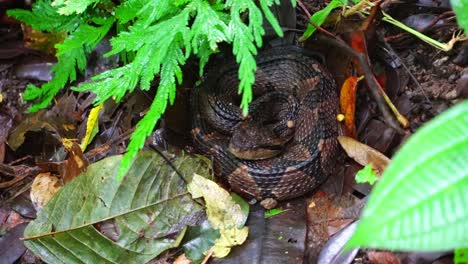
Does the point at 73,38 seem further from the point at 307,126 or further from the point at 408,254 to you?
the point at 408,254

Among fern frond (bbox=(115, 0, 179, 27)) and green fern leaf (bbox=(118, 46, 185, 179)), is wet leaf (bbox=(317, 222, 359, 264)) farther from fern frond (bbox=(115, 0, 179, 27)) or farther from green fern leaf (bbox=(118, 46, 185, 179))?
fern frond (bbox=(115, 0, 179, 27))

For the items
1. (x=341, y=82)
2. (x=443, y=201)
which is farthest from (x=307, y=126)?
(x=443, y=201)

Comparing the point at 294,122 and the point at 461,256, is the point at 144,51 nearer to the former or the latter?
the point at 294,122

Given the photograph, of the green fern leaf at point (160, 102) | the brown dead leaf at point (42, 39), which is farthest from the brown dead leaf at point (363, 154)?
the brown dead leaf at point (42, 39)

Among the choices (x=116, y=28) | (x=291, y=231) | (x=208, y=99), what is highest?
(x=116, y=28)

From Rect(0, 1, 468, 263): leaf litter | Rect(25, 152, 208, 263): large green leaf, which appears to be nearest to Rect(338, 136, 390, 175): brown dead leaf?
Rect(0, 1, 468, 263): leaf litter

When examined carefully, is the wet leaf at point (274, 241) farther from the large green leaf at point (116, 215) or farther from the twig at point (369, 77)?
the twig at point (369, 77)
